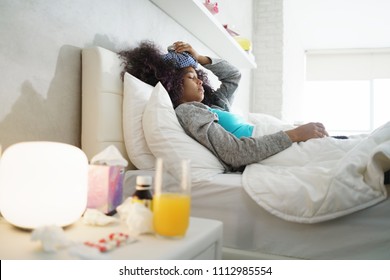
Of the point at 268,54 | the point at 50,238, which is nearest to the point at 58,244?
the point at 50,238

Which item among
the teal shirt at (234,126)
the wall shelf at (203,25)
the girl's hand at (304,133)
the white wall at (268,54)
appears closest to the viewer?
the girl's hand at (304,133)

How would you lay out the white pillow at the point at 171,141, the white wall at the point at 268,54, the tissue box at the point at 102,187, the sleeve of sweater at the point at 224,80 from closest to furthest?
the tissue box at the point at 102,187, the white pillow at the point at 171,141, the sleeve of sweater at the point at 224,80, the white wall at the point at 268,54

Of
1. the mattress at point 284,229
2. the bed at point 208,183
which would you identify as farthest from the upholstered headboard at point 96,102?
the mattress at point 284,229

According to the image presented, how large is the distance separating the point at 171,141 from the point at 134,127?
17 cm

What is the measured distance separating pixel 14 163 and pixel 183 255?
1.30 ft

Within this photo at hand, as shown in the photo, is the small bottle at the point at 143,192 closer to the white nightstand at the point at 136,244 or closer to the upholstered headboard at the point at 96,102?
the white nightstand at the point at 136,244

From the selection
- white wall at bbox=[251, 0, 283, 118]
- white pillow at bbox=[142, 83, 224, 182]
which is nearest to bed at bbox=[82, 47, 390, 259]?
white pillow at bbox=[142, 83, 224, 182]

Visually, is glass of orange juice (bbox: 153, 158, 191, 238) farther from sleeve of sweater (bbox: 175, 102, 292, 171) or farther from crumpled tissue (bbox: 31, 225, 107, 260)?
sleeve of sweater (bbox: 175, 102, 292, 171)

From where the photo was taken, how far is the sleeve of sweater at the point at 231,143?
1152 mm

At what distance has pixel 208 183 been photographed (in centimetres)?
103

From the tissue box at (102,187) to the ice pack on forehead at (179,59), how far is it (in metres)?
0.75

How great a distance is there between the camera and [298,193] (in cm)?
89

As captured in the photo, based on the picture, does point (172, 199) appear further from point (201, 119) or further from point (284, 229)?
point (201, 119)

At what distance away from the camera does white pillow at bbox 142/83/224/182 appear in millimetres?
1091
